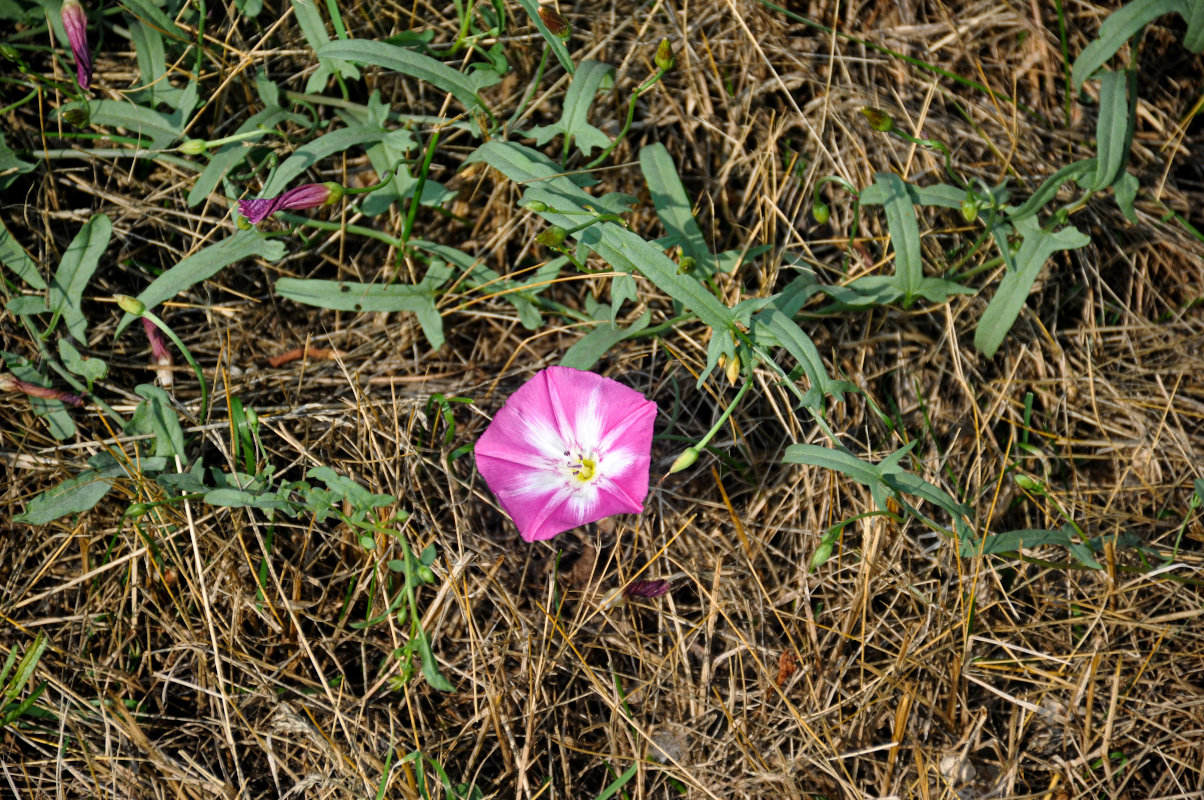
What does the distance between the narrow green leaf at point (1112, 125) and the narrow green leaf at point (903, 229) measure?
1.59 feet

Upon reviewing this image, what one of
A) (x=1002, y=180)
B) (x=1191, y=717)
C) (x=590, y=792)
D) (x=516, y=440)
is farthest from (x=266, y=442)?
(x=1191, y=717)

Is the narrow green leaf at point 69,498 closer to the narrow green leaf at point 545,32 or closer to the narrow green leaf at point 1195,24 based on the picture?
the narrow green leaf at point 545,32

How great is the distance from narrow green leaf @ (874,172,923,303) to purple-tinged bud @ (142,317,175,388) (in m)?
2.14

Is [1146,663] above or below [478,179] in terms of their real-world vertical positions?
below

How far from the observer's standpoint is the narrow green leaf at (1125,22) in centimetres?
223

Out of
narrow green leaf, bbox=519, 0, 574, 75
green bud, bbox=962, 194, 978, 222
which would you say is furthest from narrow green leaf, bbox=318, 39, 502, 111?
green bud, bbox=962, 194, 978, 222

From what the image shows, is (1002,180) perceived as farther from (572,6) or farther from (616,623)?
(616,623)

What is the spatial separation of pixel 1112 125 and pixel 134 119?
272cm

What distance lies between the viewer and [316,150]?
235cm

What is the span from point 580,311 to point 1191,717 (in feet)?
6.76

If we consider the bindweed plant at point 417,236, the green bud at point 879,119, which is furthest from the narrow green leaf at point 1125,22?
the green bud at point 879,119

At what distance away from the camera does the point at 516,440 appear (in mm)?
2352

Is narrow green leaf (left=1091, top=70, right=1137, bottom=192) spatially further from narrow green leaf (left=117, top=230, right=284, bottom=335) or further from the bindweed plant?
narrow green leaf (left=117, top=230, right=284, bottom=335)

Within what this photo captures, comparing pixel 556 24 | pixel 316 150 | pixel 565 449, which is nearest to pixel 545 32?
pixel 556 24
